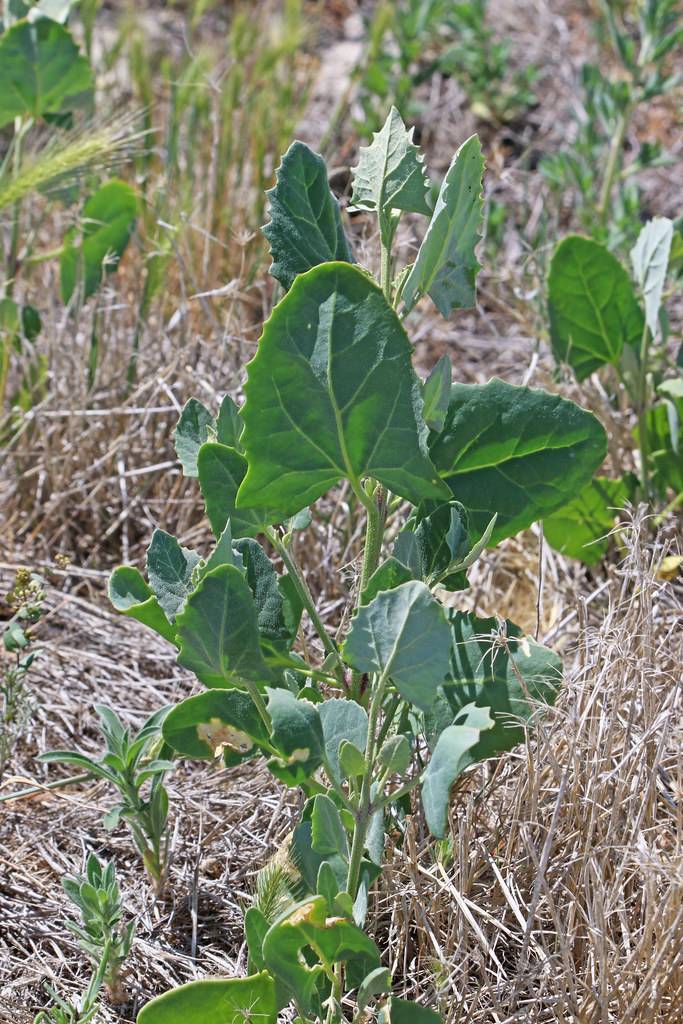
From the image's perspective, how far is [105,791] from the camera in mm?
1405

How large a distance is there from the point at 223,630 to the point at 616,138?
165 cm

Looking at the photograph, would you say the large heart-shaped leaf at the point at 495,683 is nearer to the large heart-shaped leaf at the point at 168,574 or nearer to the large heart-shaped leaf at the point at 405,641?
the large heart-shaped leaf at the point at 405,641

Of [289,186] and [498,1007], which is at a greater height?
[289,186]

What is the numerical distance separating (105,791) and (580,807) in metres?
0.60

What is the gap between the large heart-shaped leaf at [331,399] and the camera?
33.7 inches

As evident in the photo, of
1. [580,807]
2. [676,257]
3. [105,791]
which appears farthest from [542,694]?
[676,257]

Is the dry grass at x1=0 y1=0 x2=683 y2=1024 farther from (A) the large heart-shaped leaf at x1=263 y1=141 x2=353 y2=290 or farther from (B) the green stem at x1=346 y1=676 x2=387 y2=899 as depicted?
(A) the large heart-shaped leaf at x1=263 y1=141 x2=353 y2=290

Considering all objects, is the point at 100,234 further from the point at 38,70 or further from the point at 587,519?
the point at 587,519

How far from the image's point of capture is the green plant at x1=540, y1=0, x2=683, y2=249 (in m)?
2.14

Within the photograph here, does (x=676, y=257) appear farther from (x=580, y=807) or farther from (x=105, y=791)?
(x=105, y=791)

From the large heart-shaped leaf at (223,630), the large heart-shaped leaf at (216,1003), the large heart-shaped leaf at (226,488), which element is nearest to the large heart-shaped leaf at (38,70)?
the large heart-shaped leaf at (226,488)

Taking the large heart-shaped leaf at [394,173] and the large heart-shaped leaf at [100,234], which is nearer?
the large heart-shaped leaf at [394,173]

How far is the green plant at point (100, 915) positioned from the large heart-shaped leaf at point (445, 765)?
0.39m

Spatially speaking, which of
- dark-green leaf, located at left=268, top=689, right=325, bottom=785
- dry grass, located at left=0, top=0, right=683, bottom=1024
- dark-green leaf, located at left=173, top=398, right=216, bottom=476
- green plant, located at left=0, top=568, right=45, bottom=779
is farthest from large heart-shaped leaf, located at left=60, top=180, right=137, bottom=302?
dark-green leaf, located at left=268, top=689, right=325, bottom=785
